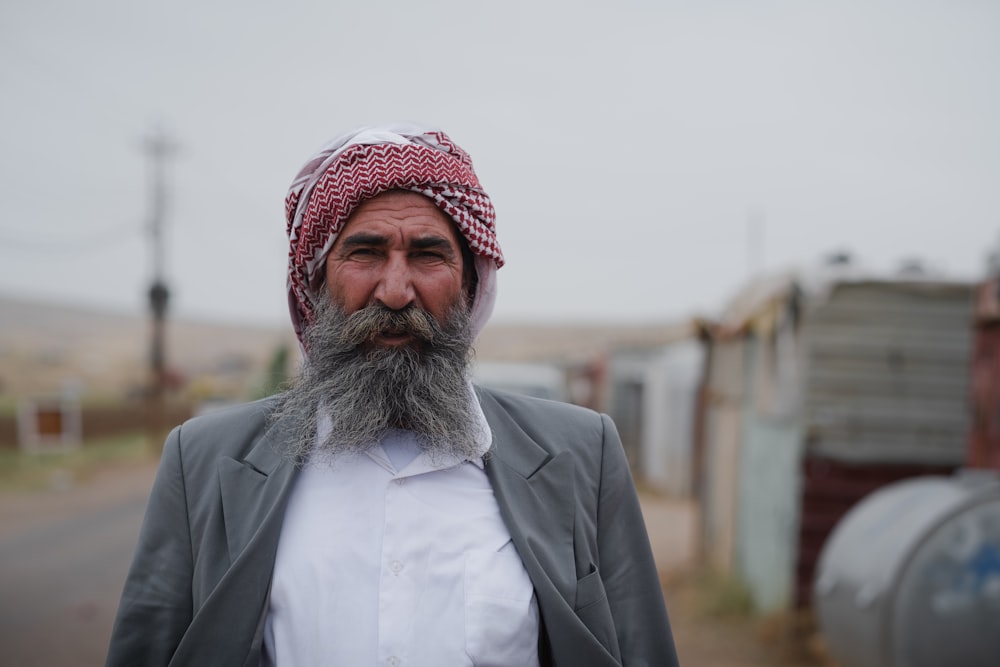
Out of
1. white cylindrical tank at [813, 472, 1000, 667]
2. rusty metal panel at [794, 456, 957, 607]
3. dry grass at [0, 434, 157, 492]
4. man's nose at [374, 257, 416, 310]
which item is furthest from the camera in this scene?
dry grass at [0, 434, 157, 492]

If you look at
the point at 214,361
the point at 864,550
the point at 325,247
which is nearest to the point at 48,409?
the point at 864,550

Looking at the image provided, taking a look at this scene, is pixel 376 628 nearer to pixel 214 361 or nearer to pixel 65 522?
pixel 65 522

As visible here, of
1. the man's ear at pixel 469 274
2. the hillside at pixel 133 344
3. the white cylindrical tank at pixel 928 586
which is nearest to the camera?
the man's ear at pixel 469 274

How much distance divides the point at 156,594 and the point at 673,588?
363 inches

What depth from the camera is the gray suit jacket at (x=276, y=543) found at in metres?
1.74

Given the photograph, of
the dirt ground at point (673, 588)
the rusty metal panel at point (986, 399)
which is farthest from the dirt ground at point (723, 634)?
the rusty metal panel at point (986, 399)

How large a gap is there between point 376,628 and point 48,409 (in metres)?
21.5

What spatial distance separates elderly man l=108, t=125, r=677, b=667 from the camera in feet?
5.78

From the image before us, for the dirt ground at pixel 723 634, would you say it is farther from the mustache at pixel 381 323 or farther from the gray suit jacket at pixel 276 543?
the mustache at pixel 381 323

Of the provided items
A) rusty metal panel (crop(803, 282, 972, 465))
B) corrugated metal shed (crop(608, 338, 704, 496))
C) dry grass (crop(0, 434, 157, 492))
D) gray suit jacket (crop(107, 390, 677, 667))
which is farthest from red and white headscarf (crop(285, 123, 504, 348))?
dry grass (crop(0, 434, 157, 492))

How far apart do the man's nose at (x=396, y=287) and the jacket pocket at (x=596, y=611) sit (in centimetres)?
72

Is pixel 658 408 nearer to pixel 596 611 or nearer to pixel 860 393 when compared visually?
pixel 860 393

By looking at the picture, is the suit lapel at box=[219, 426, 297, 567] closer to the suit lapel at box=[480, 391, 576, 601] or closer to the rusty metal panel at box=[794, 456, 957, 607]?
the suit lapel at box=[480, 391, 576, 601]

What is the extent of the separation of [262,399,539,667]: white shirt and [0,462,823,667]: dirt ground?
5.18 m
